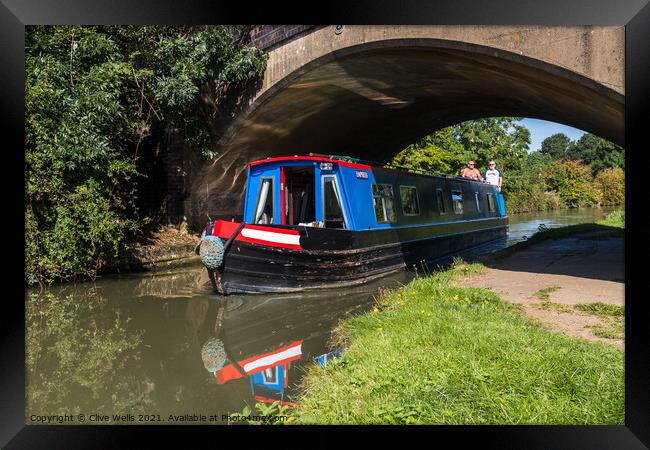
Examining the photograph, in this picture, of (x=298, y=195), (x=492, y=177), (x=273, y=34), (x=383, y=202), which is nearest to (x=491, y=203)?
(x=492, y=177)

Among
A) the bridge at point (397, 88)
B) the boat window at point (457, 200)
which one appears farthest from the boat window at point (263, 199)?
the boat window at point (457, 200)

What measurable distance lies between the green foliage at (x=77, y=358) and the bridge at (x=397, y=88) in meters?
5.52

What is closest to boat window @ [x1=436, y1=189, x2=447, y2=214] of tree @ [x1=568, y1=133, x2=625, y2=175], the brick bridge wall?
the brick bridge wall

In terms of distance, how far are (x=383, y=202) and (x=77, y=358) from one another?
5.90 m

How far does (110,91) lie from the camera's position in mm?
8859

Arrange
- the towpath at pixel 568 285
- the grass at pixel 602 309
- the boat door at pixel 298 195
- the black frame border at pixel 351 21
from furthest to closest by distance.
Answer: the boat door at pixel 298 195, the grass at pixel 602 309, the towpath at pixel 568 285, the black frame border at pixel 351 21

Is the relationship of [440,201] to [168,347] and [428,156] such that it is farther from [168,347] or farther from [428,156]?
[428,156]

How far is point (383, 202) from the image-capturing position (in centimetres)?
953

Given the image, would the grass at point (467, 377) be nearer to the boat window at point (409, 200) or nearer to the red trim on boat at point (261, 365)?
the red trim on boat at point (261, 365)

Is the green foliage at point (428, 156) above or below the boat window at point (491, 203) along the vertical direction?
above

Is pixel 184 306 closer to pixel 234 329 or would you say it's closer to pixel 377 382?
pixel 234 329

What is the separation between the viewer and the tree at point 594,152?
64.6 ft

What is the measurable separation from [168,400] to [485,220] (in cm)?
1283

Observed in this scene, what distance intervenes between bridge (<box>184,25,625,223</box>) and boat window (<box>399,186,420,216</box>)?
2.18 meters
